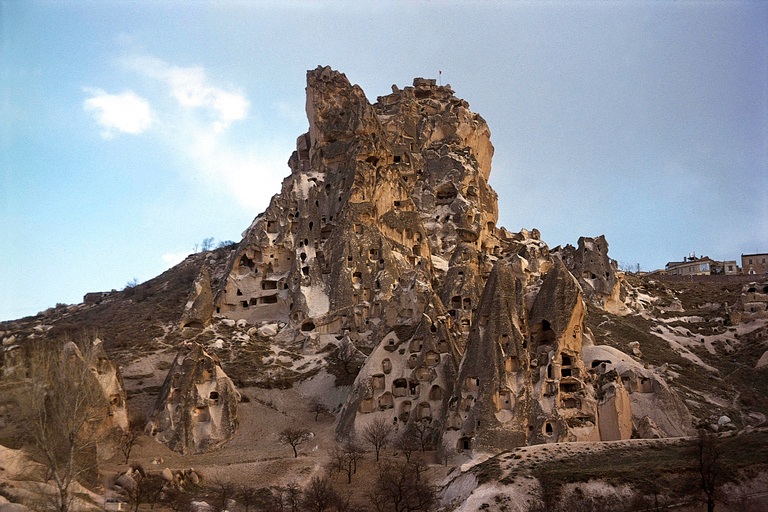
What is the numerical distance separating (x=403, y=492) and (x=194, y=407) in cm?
2035

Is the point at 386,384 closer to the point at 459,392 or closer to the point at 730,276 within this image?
the point at 459,392

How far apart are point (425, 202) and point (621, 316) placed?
26164 millimetres

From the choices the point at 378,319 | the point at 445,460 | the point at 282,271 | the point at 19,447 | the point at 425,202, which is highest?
the point at 425,202

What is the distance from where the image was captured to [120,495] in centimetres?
4416

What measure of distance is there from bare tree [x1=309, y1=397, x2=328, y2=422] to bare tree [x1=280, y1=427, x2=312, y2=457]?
364 cm

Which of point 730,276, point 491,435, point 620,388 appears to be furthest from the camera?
point 730,276

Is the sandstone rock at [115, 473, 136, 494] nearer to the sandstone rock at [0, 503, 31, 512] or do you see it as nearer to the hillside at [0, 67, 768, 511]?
the hillside at [0, 67, 768, 511]

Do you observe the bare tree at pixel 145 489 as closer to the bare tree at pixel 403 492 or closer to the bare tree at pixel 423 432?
the bare tree at pixel 403 492

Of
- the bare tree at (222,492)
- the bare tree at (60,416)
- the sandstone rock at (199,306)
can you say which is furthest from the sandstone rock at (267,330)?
the bare tree at (60,416)

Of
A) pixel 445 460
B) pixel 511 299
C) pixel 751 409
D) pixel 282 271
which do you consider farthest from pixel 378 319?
pixel 751 409

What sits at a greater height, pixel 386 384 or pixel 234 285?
pixel 234 285

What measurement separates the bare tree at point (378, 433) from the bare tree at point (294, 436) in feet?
14.7

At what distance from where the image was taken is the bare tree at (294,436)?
181 ft

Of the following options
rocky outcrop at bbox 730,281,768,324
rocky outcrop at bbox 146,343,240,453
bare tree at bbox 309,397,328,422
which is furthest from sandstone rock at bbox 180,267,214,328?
rocky outcrop at bbox 730,281,768,324
